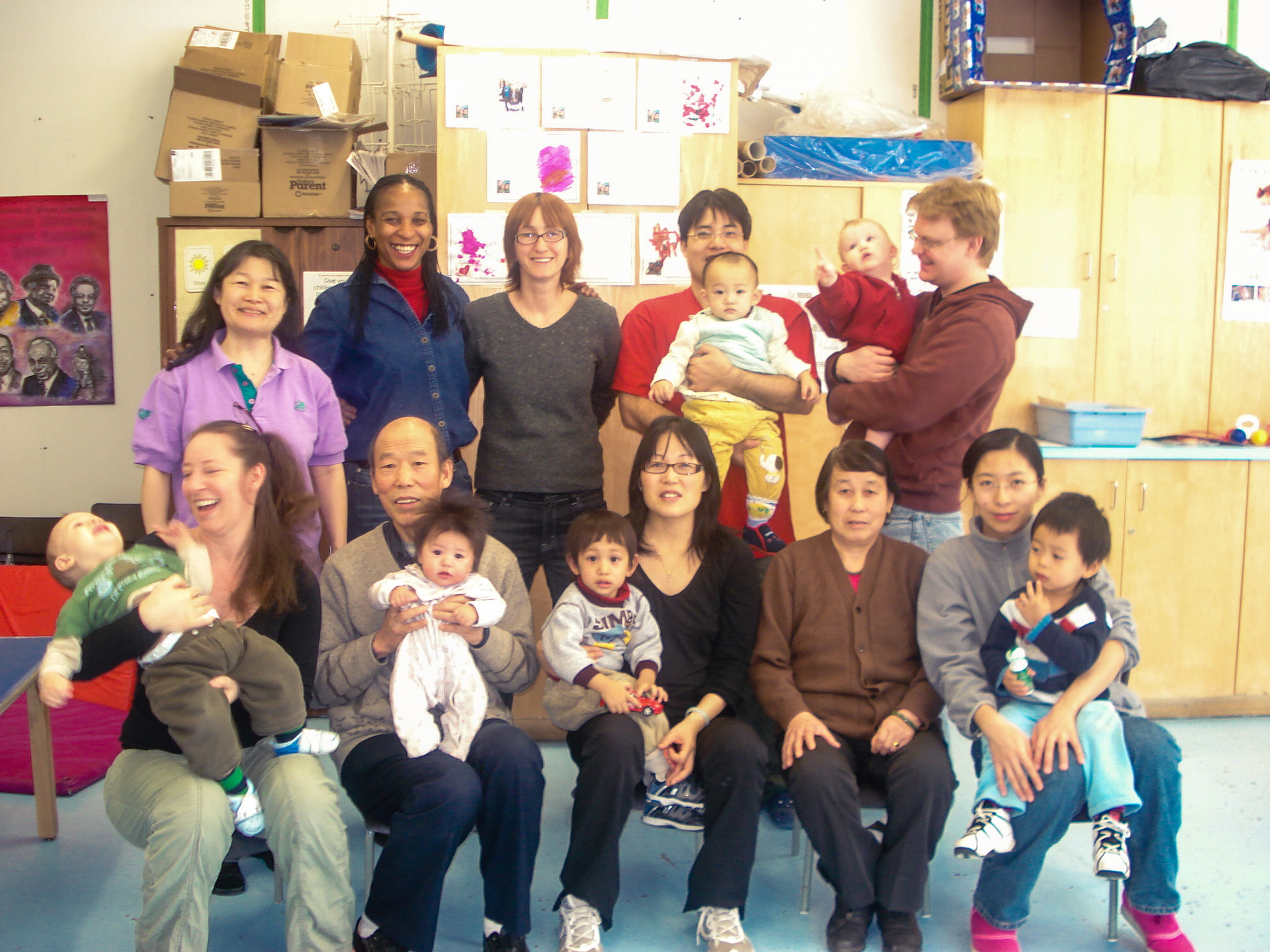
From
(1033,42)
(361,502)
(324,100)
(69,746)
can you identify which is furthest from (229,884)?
(1033,42)

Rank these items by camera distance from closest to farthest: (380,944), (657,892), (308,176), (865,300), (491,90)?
1. (380,944)
2. (657,892)
3. (865,300)
4. (491,90)
5. (308,176)

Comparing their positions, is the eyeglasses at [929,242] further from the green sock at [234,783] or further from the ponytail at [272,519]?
the green sock at [234,783]

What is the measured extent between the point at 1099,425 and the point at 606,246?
5.95ft

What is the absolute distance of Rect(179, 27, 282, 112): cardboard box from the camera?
3629 mm

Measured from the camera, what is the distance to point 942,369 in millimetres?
2150

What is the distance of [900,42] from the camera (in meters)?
4.12

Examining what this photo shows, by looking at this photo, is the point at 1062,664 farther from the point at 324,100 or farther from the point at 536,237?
the point at 324,100

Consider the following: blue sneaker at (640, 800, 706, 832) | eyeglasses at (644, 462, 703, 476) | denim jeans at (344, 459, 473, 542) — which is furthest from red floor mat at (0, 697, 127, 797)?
eyeglasses at (644, 462, 703, 476)

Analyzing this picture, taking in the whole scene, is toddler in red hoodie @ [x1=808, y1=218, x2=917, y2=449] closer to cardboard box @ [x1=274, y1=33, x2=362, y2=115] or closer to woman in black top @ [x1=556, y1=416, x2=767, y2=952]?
woman in black top @ [x1=556, y1=416, x2=767, y2=952]

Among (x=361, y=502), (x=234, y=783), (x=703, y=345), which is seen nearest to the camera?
(x=234, y=783)

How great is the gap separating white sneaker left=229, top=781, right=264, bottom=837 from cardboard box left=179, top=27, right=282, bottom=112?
9.05ft

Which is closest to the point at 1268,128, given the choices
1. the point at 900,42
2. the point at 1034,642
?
the point at 900,42

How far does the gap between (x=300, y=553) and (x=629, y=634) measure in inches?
27.6

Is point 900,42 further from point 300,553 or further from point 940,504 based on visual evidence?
point 300,553
